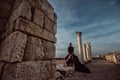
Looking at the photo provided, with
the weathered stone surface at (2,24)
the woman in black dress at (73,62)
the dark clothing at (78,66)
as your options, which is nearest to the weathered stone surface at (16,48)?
the weathered stone surface at (2,24)

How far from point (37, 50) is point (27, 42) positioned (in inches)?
8.9

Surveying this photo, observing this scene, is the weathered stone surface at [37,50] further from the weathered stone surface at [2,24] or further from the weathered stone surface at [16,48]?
the weathered stone surface at [2,24]

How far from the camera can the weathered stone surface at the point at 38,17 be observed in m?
1.45

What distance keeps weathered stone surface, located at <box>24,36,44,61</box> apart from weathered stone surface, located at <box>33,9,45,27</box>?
1.00 ft

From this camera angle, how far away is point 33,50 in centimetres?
131

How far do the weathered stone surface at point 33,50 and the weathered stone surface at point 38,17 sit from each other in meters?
0.30

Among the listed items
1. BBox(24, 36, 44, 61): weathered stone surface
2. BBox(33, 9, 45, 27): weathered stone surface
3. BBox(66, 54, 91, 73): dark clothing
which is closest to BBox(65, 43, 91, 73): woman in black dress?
BBox(66, 54, 91, 73): dark clothing

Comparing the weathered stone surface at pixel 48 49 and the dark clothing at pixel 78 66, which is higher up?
the weathered stone surface at pixel 48 49

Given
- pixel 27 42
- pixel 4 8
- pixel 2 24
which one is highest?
pixel 4 8

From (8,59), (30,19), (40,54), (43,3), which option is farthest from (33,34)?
(43,3)

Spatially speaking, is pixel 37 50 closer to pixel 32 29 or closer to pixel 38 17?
pixel 32 29

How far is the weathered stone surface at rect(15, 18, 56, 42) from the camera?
3.82 feet

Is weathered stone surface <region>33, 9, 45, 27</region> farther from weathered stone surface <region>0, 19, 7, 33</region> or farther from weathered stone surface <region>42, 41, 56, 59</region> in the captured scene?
weathered stone surface <region>0, 19, 7, 33</region>

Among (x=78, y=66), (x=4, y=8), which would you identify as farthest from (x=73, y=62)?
(x=4, y=8)
